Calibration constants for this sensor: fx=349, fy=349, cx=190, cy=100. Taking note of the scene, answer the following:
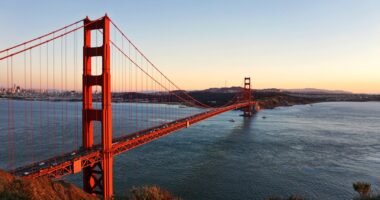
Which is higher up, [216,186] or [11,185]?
[11,185]

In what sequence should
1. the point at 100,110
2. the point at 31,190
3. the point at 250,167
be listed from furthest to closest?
the point at 250,167 < the point at 100,110 < the point at 31,190

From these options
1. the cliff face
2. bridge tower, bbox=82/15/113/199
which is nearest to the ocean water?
bridge tower, bbox=82/15/113/199

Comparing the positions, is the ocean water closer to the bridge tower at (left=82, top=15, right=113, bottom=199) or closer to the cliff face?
the bridge tower at (left=82, top=15, right=113, bottom=199)

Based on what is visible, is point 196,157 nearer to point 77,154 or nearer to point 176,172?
point 176,172

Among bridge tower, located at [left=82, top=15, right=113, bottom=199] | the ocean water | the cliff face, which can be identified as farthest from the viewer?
the ocean water

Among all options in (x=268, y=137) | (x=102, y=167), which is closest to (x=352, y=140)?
(x=268, y=137)

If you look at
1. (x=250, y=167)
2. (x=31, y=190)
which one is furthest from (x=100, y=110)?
(x=250, y=167)

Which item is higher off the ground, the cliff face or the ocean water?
the cliff face

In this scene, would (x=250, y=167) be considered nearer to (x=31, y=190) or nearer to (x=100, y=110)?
(x=100, y=110)
